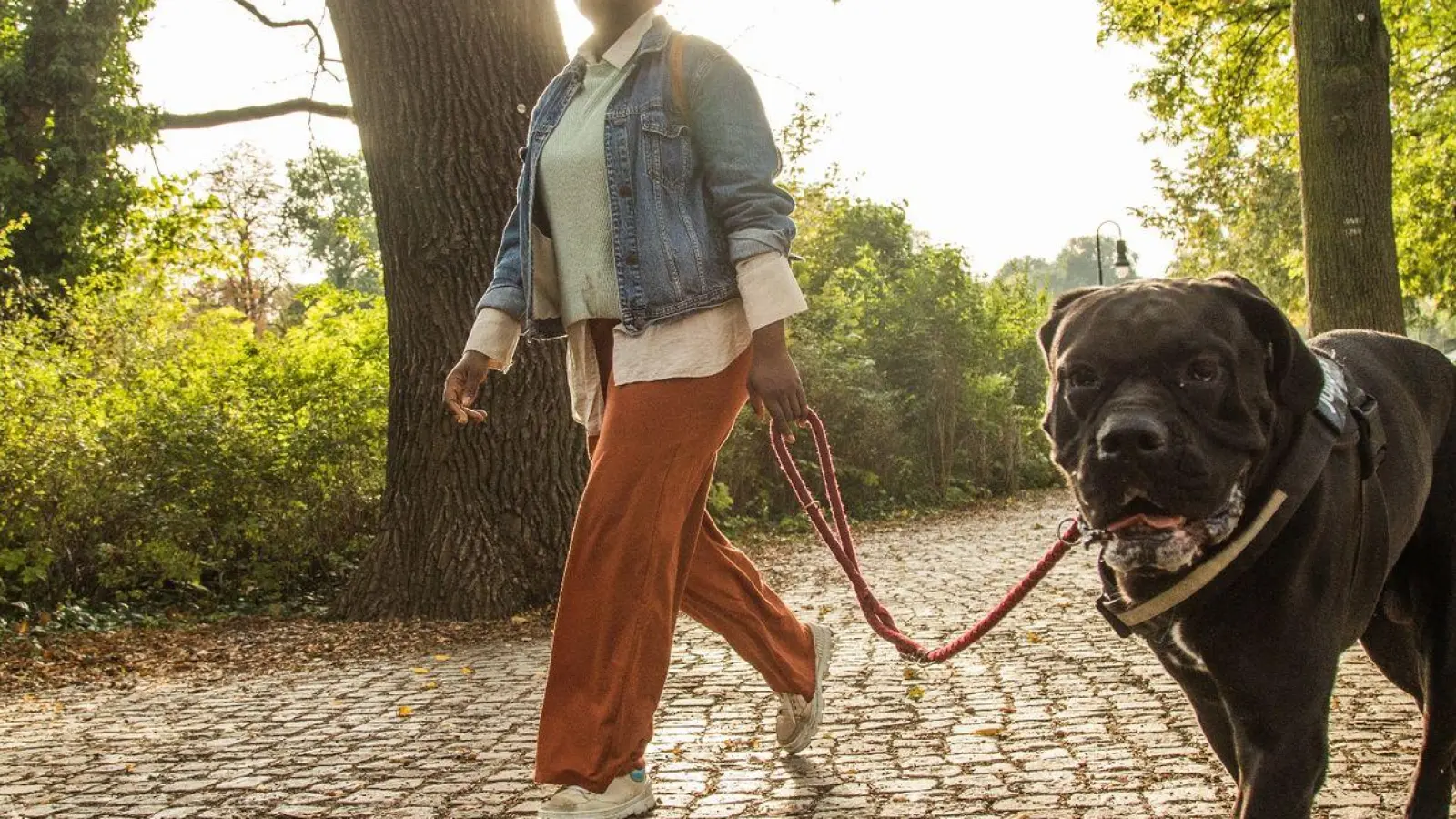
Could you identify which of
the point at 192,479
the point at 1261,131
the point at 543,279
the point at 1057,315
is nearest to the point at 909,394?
the point at 1261,131

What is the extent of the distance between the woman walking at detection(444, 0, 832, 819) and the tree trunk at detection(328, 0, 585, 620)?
13.5 feet

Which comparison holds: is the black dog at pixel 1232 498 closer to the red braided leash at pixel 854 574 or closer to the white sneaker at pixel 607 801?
the red braided leash at pixel 854 574

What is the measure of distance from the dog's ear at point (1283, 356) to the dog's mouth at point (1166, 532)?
0.23 meters

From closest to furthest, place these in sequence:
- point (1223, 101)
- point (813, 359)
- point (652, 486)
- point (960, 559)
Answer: point (652, 486)
point (960, 559)
point (813, 359)
point (1223, 101)

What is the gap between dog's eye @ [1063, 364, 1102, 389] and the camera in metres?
2.56

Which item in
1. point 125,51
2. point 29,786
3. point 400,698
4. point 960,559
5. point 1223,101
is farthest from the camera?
point 125,51

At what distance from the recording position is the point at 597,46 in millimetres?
3699

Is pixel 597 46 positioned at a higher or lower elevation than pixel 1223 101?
lower

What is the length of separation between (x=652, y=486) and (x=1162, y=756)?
6.18 ft

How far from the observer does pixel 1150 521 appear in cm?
244

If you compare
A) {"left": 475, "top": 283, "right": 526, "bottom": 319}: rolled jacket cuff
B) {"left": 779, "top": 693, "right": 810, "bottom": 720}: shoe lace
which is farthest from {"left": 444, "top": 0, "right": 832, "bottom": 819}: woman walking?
{"left": 779, "top": 693, "right": 810, "bottom": 720}: shoe lace

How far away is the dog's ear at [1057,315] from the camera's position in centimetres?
291

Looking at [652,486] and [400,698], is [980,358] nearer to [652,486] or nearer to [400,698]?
[400,698]

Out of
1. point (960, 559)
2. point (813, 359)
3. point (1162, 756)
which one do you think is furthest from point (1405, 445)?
point (813, 359)
